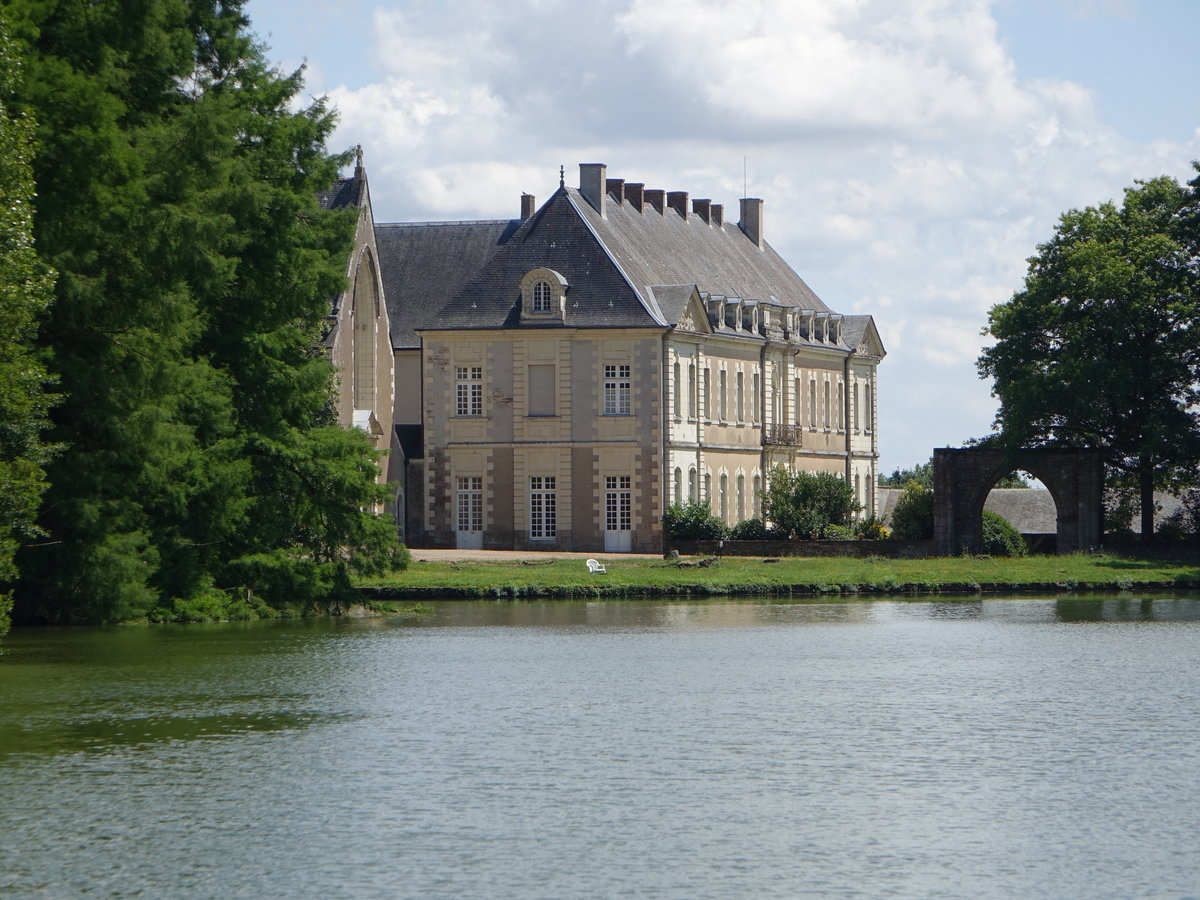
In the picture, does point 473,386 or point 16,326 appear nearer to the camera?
point 16,326

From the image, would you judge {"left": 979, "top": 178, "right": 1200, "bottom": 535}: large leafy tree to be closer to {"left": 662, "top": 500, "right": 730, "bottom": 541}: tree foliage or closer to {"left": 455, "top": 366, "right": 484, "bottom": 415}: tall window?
{"left": 662, "top": 500, "right": 730, "bottom": 541}: tree foliage

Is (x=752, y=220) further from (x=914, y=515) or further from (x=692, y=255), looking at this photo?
(x=914, y=515)

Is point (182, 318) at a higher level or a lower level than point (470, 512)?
higher

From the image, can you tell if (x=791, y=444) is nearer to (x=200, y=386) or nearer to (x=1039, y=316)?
(x=1039, y=316)

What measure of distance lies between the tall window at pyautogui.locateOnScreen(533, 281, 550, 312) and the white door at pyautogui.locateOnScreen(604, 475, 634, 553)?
212 inches

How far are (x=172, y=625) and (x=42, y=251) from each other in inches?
319

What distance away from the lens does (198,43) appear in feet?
114

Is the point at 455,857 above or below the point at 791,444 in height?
below

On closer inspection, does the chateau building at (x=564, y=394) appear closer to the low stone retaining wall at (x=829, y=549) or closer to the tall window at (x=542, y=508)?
the tall window at (x=542, y=508)

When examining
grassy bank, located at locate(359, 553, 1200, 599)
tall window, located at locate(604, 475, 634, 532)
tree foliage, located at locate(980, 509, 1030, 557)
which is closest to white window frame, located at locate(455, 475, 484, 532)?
tall window, located at locate(604, 475, 634, 532)

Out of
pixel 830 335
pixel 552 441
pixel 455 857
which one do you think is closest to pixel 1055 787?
pixel 455 857

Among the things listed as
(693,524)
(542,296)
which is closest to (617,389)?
(542,296)

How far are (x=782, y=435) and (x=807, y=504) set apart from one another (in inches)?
361

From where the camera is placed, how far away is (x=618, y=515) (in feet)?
193
